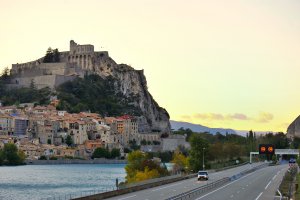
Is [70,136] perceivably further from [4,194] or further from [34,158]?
[4,194]

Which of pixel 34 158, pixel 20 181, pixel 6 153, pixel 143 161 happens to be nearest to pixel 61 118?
pixel 34 158

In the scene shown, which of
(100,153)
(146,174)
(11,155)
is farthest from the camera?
(100,153)

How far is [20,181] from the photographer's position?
101 metres

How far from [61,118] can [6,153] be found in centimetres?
3923

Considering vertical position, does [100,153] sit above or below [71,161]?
above

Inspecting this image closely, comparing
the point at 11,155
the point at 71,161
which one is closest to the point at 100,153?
the point at 71,161

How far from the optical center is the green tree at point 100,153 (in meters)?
186

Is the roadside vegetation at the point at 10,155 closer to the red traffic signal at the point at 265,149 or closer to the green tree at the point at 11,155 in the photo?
the green tree at the point at 11,155

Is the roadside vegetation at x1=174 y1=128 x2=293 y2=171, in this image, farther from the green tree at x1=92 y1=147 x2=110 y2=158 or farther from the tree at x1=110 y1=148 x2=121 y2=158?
the green tree at x1=92 y1=147 x2=110 y2=158

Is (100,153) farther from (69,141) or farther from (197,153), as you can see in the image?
(197,153)

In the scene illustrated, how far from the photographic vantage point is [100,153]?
18625 cm

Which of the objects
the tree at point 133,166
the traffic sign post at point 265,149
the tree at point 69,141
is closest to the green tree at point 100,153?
the tree at point 69,141

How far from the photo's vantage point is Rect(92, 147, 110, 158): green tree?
186 m

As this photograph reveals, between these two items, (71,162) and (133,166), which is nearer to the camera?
(133,166)
